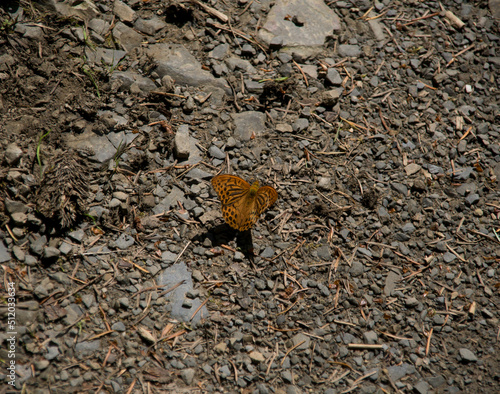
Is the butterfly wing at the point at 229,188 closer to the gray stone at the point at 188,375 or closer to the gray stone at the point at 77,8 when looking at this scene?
the gray stone at the point at 188,375

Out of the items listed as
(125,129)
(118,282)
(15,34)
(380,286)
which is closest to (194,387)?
(118,282)

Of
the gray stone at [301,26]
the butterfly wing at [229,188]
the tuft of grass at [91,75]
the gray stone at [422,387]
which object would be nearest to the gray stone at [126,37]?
the tuft of grass at [91,75]

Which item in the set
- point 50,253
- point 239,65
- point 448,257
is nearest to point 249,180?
point 239,65

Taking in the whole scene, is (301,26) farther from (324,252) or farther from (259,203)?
(324,252)

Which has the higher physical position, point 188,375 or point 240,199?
point 240,199

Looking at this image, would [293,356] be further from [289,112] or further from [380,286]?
[289,112]

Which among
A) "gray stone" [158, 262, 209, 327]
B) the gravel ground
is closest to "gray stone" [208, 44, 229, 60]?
the gravel ground

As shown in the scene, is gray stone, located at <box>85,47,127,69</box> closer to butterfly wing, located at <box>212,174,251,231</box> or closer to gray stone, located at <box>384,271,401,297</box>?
butterfly wing, located at <box>212,174,251,231</box>

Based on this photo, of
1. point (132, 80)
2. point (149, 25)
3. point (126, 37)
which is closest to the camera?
point (132, 80)
